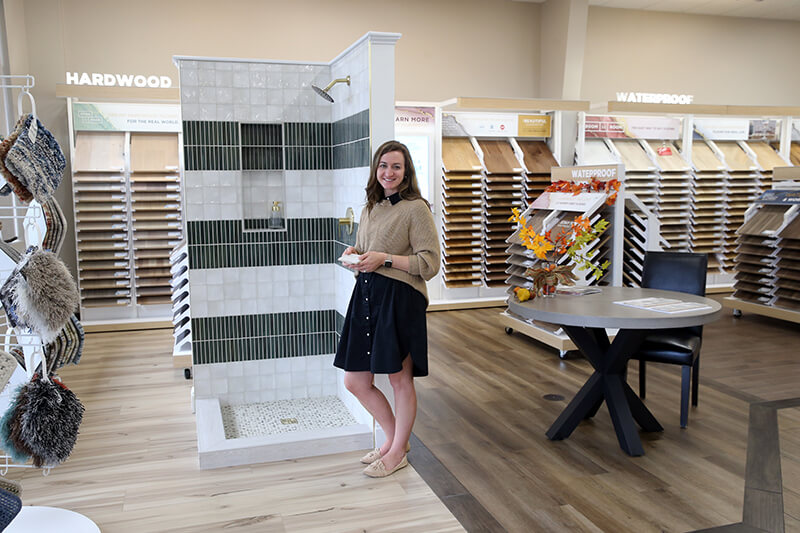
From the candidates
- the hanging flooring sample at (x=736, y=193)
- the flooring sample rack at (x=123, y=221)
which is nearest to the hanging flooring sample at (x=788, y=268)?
the hanging flooring sample at (x=736, y=193)

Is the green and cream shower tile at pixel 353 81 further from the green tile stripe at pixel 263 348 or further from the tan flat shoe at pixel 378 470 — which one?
the tan flat shoe at pixel 378 470

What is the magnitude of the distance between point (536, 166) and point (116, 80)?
4.93 m

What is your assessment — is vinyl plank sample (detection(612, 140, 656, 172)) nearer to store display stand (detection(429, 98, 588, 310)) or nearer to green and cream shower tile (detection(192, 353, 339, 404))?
store display stand (detection(429, 98, 588, 310))

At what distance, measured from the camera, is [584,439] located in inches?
151

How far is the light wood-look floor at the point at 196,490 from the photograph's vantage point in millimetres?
2910

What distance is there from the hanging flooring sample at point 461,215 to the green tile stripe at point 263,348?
11.5ft

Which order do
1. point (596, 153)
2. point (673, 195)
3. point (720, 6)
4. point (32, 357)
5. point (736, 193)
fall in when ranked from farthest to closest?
point (720, 6) → point (736, 193) → point (673, 195) → point (596, 153) → point (32, 357)

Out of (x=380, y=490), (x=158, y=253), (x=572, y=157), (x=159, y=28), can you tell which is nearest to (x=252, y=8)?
(x=159, y=28)

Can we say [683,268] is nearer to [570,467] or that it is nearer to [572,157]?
[570,467]

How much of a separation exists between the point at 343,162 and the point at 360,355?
135 centimetres

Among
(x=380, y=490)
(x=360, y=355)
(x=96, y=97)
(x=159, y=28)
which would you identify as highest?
(x=159, y=28)

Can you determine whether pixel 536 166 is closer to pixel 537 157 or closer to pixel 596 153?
pixel 537 157

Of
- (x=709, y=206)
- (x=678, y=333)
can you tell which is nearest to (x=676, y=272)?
(x=678, y=333)

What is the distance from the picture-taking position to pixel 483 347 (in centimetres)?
602
